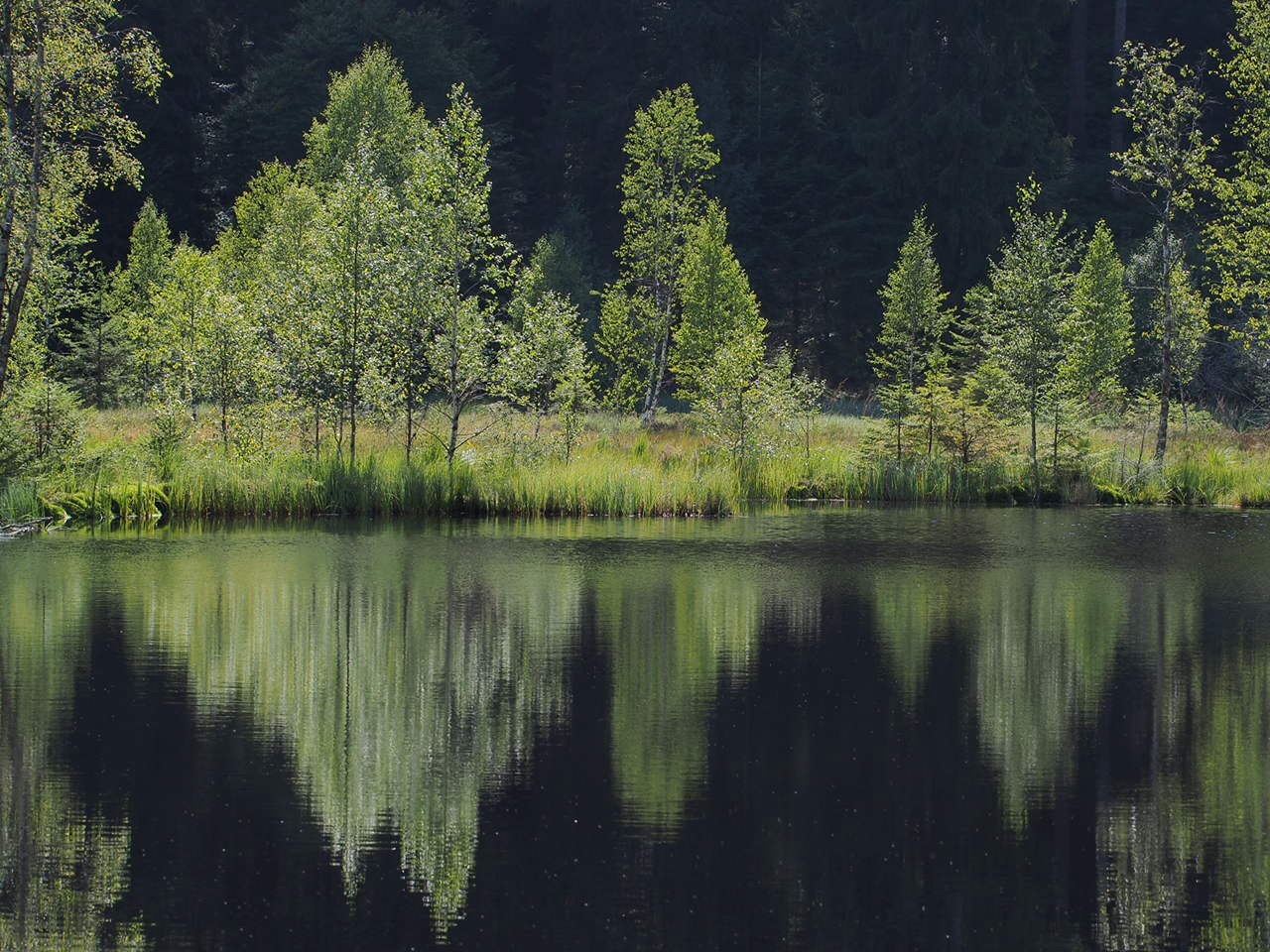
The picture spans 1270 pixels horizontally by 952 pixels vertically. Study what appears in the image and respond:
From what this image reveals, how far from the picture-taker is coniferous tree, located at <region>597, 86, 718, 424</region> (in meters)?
52.7

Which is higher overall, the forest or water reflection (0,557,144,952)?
the forest

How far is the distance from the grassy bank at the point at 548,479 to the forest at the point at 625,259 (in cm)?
10

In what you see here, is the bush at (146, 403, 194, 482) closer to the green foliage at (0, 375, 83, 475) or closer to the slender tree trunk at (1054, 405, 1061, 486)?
the green foliage at (0, 375, 83, 475)

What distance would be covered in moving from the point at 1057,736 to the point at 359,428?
31.6 meters

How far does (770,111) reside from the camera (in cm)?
7469

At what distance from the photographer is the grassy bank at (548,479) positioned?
104 ft

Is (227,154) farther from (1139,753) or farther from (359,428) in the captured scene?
(1139,753)

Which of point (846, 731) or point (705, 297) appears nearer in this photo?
point (846, 731)

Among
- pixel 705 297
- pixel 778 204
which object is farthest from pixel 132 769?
pixel 778 204

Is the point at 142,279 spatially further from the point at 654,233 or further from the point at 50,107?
the point at 50,107

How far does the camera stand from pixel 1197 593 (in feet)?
71.2

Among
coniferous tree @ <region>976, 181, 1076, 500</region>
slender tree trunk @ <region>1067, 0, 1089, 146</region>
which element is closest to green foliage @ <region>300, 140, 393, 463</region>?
coniferous tree @ <region>976, 181, 1076, 500</region>

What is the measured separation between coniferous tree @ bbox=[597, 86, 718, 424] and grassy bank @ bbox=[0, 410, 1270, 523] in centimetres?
985

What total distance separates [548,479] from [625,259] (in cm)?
2317
